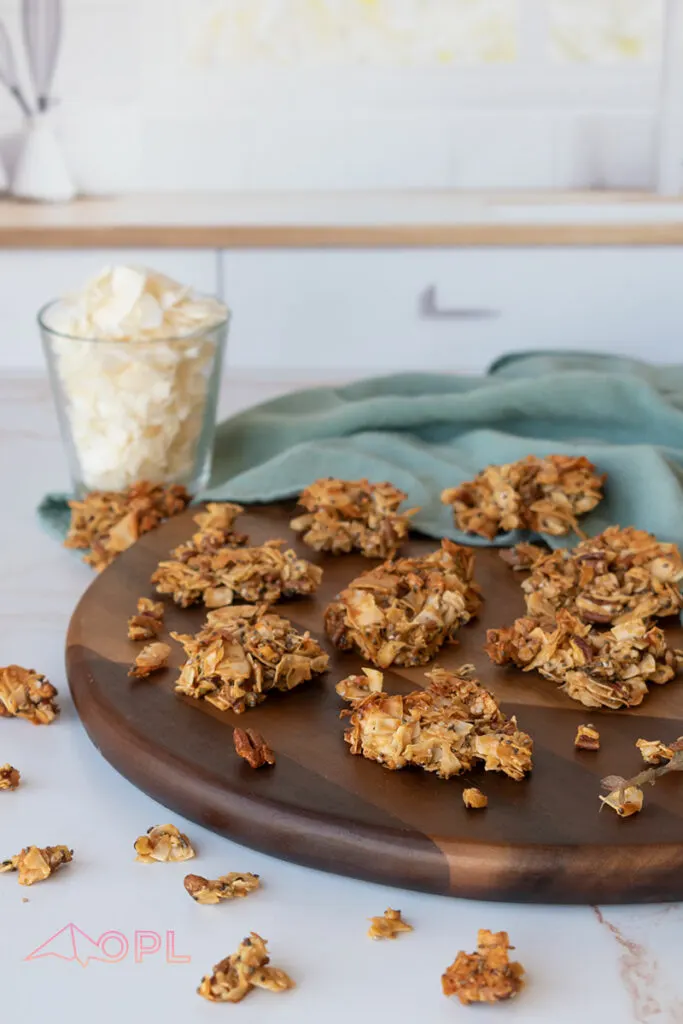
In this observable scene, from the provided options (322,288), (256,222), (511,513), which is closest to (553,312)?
(322,288)

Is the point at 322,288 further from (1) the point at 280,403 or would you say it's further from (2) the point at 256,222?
(1) the point at 280,403

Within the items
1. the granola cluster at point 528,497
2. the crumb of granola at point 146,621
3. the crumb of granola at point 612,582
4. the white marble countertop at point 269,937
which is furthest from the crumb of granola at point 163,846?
the granola cluster at point 528,497

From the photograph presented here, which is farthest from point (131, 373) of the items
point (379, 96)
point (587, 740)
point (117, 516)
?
point (379, 96)

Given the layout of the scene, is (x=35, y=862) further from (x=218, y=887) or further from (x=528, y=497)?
(x=528, y=497)

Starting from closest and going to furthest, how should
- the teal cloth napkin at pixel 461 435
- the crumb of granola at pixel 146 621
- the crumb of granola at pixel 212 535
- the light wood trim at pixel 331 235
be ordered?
1. the crumb of granola at pixel 146 621
2. the crumb of granola at pixel 212 535
3. the teal cloth napkin at pixel 461 435
4. the light wood trim at pixel 331 235

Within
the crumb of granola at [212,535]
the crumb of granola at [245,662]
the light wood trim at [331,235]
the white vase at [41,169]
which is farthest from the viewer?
the white vase at [41,169]

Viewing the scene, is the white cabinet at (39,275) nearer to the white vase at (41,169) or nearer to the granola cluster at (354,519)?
the white vase at (41,169)
